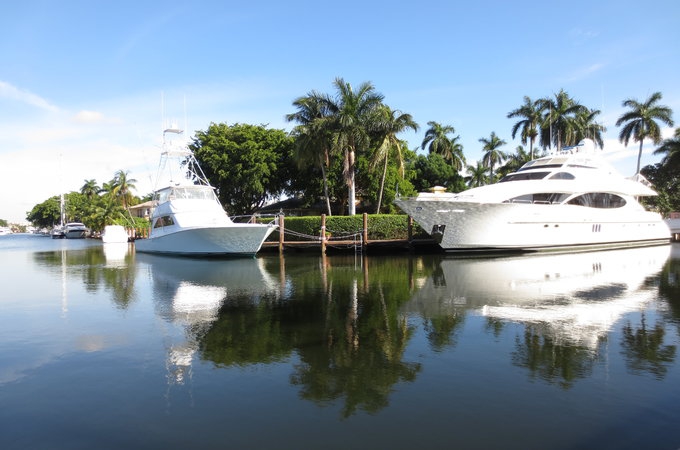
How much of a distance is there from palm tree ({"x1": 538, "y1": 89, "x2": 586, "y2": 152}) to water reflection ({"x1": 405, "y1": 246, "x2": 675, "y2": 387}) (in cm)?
2487

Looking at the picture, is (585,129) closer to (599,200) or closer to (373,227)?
(599,200)

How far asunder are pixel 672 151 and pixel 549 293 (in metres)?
40.8

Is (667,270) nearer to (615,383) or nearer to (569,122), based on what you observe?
(615,383)

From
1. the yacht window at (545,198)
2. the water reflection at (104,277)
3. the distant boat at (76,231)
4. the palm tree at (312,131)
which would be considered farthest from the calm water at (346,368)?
the distant boat at (76,231)

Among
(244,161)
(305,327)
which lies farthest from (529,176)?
(244,161)

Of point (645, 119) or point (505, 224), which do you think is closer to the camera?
point (505, 224)

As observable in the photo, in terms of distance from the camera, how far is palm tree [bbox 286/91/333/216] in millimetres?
31047

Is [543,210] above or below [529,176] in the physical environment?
below

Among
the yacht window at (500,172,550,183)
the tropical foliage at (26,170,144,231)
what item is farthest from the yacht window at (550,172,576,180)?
the tropical foliage at (26,170,144,231)

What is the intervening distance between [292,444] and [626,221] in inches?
1265

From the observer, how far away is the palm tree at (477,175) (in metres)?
56.8

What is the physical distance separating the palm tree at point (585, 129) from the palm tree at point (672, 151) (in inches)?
210

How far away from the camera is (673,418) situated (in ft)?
16.5

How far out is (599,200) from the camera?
1117 inches
